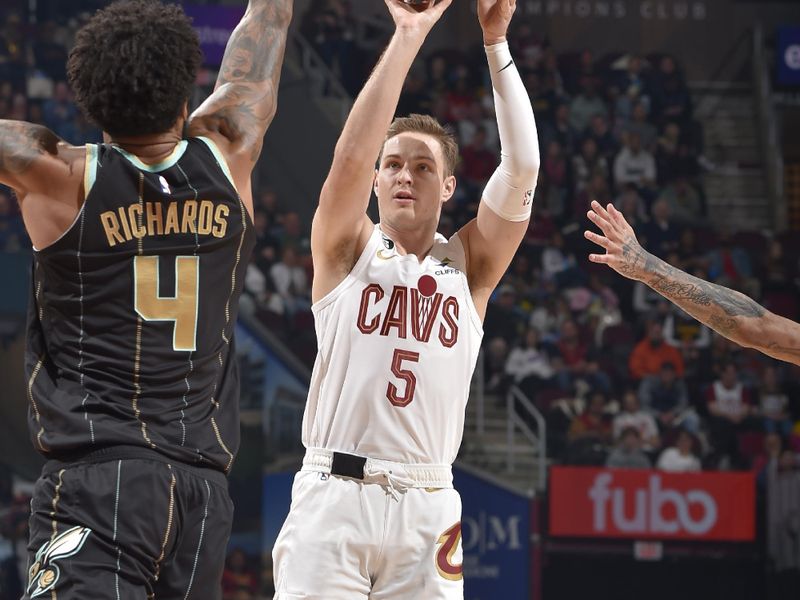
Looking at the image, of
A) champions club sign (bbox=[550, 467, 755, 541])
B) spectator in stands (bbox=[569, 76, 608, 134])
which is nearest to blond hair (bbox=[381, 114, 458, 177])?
champions club sign (bbox=[550, 467, 755, 541])

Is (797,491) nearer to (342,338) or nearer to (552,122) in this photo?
(552,122)

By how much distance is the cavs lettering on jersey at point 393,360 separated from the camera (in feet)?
13.7

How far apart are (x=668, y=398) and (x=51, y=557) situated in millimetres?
10760

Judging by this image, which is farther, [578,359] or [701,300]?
[578,359]

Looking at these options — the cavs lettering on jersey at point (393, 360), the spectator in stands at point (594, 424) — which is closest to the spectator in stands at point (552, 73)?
the spectator in stands at point (594, 424)

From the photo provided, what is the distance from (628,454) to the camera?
11922 millimetres

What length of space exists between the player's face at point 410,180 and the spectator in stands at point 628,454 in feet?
25.4

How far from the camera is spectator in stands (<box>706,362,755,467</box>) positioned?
1229 centimetres

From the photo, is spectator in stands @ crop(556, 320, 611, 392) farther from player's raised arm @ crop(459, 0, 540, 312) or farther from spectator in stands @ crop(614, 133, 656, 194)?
player's raised arm @ crop(459, 0, 540, 312)

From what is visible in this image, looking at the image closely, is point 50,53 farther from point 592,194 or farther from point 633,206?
point 633,206

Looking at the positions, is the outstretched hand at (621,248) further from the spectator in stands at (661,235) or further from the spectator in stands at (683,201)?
the spectator in stands at (683,201)

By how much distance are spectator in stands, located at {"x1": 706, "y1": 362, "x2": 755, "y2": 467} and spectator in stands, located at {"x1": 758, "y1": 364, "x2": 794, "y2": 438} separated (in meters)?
0.15

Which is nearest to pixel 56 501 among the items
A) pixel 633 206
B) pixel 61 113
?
pixel 61 113

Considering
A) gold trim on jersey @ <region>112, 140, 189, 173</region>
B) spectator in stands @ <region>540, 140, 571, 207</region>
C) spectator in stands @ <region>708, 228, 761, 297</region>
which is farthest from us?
spectator in stands @ <region>540, 140, 571, 207</region>
